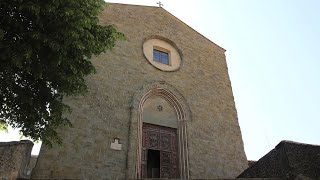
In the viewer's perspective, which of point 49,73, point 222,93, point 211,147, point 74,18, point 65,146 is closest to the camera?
point 74,18

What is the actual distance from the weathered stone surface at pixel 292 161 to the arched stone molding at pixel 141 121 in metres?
3.72

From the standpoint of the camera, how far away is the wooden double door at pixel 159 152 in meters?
12.1

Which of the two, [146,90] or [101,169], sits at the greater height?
[146,90]

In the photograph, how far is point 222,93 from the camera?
608 inches

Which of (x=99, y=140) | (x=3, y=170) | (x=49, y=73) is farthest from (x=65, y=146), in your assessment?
(x=49, y=73)

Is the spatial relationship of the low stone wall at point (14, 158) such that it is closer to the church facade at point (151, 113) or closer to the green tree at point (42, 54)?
the green tree at point (42, 54)

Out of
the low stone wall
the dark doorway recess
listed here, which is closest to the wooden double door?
the dark doorway recess

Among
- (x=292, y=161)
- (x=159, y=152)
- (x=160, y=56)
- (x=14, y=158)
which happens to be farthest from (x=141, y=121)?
(x=292, y=161)

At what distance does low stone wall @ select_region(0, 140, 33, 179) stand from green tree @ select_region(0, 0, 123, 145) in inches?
18.0

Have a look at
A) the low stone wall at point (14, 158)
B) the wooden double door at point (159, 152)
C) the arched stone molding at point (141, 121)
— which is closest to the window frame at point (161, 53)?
the arched stone molding at point (141, 121)

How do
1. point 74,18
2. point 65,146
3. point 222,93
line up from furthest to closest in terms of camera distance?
point 222,93 < point 65,146 < point 74,18

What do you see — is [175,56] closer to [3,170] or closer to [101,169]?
[101,169]

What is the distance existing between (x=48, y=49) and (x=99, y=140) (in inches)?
189

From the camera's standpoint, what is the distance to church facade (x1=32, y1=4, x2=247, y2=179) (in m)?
10.8
